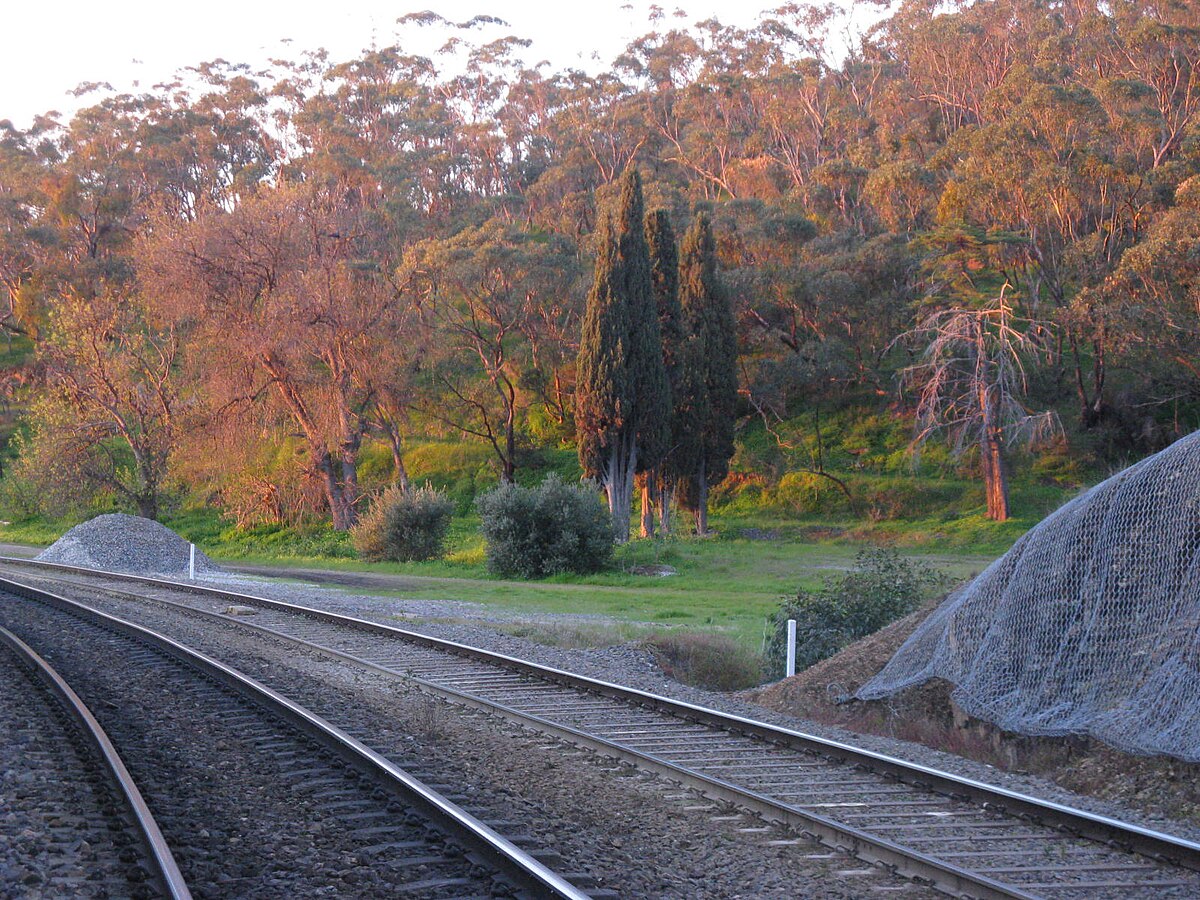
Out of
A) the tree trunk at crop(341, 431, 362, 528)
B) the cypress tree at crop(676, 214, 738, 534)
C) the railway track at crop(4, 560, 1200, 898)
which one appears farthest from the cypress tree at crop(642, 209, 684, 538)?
the railway track at crop(4, 560, 1200, 898)

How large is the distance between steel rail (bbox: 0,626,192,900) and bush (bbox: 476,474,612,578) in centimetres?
1867

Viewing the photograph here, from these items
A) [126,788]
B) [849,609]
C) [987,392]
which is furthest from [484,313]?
[126,788]

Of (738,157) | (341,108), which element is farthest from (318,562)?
(341,108)

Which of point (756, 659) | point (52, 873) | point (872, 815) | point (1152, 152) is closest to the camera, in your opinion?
point (52, 873)

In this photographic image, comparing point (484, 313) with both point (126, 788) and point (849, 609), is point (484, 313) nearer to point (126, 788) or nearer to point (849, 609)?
point (849, 609)

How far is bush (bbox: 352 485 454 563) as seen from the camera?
34.7 metres

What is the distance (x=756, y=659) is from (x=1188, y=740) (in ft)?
28.5

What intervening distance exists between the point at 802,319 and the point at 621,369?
14966 millimetres

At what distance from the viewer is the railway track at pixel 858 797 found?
5750 millimetres

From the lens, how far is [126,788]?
274 inches

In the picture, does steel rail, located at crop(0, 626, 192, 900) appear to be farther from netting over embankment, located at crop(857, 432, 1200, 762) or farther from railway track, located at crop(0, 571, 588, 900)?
netting over embankment, located at crop(857, 432, 1200, 762)

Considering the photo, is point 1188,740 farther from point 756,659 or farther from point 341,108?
point 341,108

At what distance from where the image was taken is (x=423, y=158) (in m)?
75.9

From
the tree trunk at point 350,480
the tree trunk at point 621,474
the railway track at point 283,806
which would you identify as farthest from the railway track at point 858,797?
the tree trunk at point 350,480
